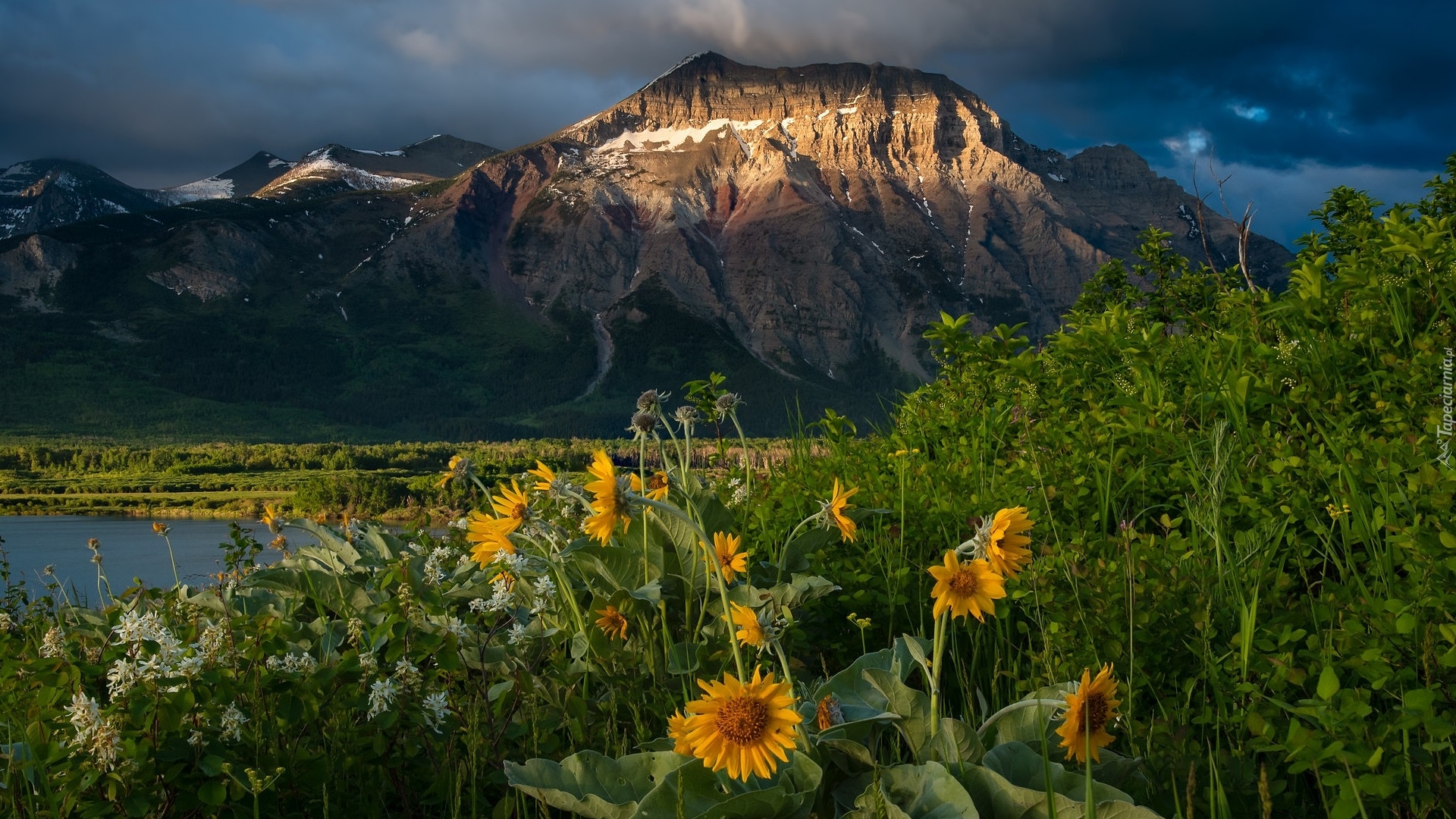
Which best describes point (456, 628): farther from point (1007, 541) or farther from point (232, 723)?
point (1007, 541)

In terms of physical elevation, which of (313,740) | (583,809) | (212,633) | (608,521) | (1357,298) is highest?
(1357,298)

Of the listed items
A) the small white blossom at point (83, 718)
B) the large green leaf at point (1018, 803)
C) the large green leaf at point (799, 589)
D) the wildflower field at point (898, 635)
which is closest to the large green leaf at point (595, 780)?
the wildflower field at point (898, 635)

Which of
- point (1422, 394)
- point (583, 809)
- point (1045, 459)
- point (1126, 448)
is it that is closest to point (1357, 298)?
point (1422, 394)

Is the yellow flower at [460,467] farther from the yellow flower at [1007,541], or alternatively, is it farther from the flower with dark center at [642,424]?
the yellow flower at [1007,541]

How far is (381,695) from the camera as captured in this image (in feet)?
7.63

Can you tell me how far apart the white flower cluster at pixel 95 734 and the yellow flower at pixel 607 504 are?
1.13 m

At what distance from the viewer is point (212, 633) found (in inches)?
104

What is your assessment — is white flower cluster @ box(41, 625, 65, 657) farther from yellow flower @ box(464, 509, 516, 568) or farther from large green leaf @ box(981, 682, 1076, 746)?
large green leaf @ box(981, 682, 1076, 746)

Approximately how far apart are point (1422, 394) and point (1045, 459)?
4.89 feet

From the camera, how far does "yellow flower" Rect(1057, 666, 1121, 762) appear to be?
6.24 ft

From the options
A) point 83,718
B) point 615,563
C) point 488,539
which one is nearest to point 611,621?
point 615,563

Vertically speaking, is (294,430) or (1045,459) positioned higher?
(1045,459)

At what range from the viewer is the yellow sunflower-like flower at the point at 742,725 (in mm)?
1613

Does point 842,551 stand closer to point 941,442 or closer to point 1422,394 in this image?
point 941,442
